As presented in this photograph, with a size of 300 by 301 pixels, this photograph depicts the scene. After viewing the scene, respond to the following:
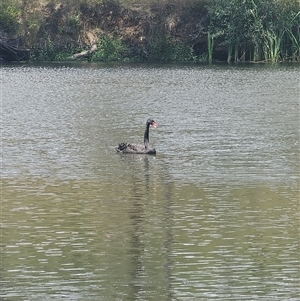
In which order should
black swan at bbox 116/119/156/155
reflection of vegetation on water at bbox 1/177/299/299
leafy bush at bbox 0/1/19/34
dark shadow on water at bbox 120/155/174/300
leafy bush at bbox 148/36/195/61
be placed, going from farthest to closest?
leafy bush at bbox 0/1/19/34, leafy bush at bbox 148/36/195/61, black swan at bbox 116/119/156/155, reflection of vegetation on water at bbox 1/177/299/299, dark shadow on water at bbox 120/155/174/300

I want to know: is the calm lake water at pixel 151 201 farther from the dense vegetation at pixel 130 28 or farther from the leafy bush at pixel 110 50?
the leafy bush at pixel 110 50

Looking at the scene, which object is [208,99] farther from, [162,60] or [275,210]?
[162,60]

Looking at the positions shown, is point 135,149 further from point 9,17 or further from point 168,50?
point 9,17

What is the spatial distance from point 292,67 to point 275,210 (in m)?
48.9

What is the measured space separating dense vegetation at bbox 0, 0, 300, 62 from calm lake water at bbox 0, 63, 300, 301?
107 feet

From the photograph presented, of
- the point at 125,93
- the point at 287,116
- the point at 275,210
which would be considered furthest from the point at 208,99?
the point at 275,210

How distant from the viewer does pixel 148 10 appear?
8362cm

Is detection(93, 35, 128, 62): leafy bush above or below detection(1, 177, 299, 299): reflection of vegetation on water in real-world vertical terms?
above

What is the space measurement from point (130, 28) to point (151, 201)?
6247 cm

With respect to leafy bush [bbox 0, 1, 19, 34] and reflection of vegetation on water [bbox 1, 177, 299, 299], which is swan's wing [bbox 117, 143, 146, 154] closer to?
reflection of vegetation on water [bbox 1, 177, 299, 299]

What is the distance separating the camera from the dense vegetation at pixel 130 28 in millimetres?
78125

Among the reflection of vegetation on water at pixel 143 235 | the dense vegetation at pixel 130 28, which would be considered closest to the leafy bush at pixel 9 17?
the dense vegetation at pixel 130 28

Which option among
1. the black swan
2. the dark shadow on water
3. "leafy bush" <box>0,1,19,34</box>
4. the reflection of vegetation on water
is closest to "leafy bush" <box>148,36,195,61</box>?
"leafy bush" <box>0,1,19,34</box>

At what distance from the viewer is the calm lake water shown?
15.5 meters
